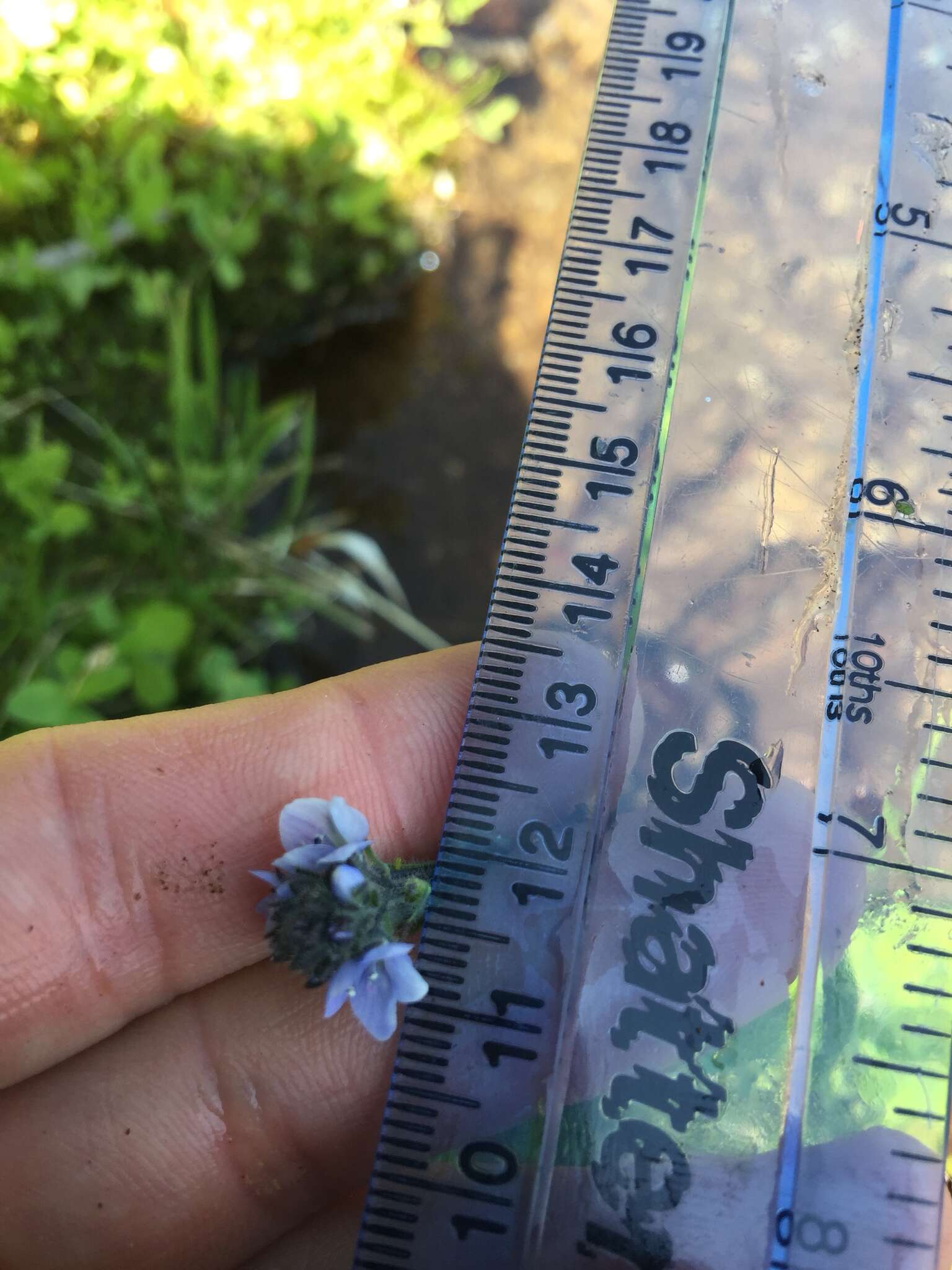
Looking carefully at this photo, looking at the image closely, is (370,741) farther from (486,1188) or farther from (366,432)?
(366,432)

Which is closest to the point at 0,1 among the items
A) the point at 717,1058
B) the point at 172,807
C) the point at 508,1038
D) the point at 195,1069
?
the point at 172,807

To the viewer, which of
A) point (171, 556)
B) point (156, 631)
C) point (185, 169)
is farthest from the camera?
point (185, 169)

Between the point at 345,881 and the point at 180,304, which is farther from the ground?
the point at 180,304

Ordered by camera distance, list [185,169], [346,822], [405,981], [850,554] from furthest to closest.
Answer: [185,169] → [850,554] → [346,822] → [405,981]

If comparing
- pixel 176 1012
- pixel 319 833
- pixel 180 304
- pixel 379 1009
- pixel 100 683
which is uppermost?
pixel 180 304

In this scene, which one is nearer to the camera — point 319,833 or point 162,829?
point 319,833

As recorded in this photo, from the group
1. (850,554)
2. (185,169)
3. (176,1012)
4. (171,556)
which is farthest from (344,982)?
(185,169)

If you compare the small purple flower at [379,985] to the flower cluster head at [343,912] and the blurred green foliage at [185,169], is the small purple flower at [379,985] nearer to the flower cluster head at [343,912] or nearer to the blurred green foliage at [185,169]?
the flower cluster head at [343,912]

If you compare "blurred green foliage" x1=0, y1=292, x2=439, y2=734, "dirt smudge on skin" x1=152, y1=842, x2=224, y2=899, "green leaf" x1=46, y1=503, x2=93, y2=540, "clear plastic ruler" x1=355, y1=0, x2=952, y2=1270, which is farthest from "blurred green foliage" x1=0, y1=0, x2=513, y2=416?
"dirt smudge on skin" x1=152, y1=842, x2=224, y2=899

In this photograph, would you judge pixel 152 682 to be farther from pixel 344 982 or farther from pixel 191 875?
pixel 344 982
